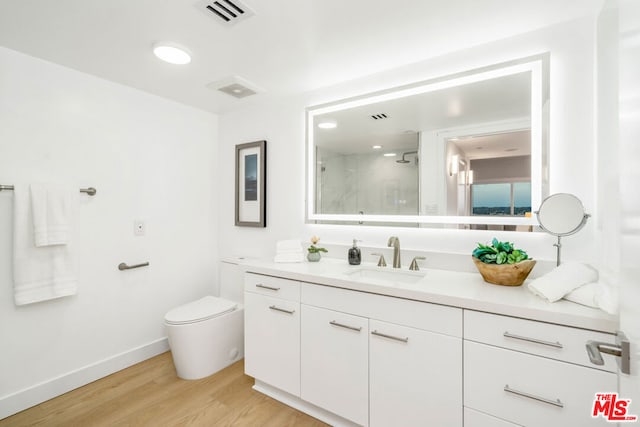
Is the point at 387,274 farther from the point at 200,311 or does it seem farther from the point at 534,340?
the point at 200,311

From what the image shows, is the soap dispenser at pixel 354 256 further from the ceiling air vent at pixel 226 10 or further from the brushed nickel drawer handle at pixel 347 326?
the ceiling air vent at pixel 226 10

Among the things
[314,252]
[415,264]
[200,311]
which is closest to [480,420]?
[415,264]

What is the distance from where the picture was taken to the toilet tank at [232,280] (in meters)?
2.59

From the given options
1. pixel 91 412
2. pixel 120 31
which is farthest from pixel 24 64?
pixel 91 412

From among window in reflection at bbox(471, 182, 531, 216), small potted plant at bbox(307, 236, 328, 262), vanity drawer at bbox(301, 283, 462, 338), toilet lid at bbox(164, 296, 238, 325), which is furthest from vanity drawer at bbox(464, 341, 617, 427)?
toilet lid at bbox(164, 296, 238, 325)

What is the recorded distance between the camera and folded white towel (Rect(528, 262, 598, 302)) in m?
1.20

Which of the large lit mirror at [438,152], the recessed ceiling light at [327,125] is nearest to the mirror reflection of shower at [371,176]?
the large lit mirror at [438,152]

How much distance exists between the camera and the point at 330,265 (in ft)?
6.79

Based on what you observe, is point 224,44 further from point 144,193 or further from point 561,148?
point 561,148

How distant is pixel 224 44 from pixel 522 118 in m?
1.77

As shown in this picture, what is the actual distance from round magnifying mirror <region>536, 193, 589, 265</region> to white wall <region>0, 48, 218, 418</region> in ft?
8.91

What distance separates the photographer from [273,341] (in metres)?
1.90

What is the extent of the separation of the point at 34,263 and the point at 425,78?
2.76 metres

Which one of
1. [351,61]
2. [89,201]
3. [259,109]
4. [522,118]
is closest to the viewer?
[522,118]
